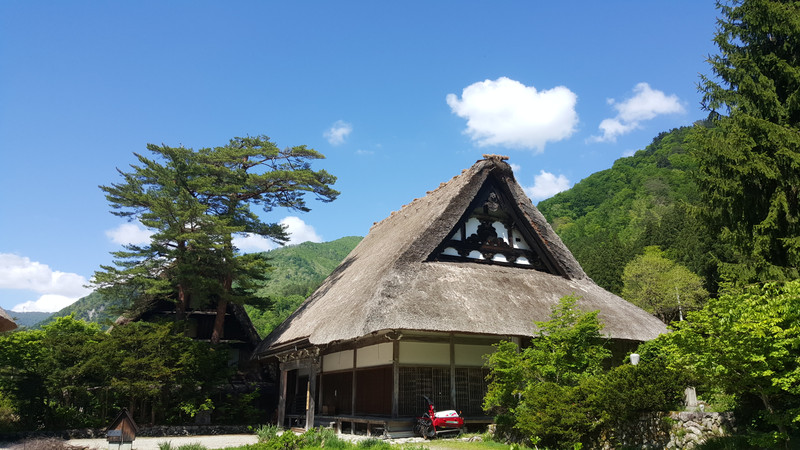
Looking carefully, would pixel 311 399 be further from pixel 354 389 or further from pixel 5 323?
pixel 5 323

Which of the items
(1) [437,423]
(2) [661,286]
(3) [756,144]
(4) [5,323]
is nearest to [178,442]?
(4) [5,323]

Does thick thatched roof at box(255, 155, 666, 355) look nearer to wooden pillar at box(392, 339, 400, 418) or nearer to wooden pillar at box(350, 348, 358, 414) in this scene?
wooden pillar at box(392, 339, 400, 418)

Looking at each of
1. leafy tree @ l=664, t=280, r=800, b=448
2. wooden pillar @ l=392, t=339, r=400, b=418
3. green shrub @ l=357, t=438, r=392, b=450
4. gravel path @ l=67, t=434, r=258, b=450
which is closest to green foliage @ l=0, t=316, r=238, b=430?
gravel path @ l=67, t=434, r=258, b=450

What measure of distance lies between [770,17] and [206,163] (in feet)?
61.2

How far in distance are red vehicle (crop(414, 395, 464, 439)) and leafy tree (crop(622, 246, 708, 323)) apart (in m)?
30.6

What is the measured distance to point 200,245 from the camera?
1727 centimetres

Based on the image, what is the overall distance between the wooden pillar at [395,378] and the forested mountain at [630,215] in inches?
1040

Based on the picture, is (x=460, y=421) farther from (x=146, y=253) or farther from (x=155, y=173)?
(x=155, y=173)

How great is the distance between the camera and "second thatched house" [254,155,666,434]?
41.1ft

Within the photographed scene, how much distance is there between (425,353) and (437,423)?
6.61 feet

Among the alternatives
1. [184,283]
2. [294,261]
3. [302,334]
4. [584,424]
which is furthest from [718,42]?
[294,261]

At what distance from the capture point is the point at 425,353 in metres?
13.6

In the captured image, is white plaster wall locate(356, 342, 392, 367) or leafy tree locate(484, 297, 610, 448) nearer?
leafy tree locate(484, 297, 610, 448)

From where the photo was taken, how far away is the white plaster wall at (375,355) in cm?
1370
